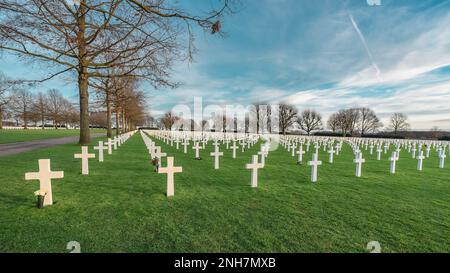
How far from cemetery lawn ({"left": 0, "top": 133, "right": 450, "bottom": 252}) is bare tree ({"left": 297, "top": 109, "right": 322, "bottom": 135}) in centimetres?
6305

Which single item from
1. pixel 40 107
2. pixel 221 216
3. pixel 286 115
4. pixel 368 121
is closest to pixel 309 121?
pixel 286 115

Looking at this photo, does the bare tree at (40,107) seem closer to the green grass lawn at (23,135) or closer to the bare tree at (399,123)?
the green grass lawn at (23,135)

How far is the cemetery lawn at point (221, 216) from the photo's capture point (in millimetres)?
2566

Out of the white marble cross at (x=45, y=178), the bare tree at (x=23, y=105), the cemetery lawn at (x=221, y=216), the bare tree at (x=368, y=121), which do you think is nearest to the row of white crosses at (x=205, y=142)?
the cemetery lawn at (x=221, y=216)

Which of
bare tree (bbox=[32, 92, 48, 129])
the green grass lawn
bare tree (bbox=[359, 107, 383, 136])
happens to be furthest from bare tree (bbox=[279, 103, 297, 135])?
bare tree (bbox=[32, 92, 48, 129])

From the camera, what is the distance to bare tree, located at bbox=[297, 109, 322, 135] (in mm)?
65625

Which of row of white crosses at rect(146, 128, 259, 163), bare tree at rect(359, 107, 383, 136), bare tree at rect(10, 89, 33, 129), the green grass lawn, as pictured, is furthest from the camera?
bare tree at rect(359, 107, 383, 136)

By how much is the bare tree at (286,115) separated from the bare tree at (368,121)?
24.4 meters

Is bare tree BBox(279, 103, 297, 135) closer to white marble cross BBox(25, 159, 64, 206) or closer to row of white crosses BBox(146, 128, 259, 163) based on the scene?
row of white crosses BBox(146, 128, 259, 163)

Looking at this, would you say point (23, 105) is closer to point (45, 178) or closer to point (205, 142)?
point (205, 142)

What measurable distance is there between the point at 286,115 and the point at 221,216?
55.3 meters
